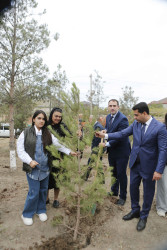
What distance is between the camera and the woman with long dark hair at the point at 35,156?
9.41 feet

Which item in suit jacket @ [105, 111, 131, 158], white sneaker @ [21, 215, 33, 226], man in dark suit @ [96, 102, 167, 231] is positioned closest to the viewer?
man in dark suit @ [96, 102, 167, 231]

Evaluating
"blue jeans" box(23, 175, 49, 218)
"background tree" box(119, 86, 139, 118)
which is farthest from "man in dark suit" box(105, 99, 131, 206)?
"background tree" box(119, 86, 139, 118)

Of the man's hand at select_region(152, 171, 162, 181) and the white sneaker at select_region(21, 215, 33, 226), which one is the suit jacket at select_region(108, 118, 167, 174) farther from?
the white sneaker at select_region(21, 215, 33, 226)

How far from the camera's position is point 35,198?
2965mm

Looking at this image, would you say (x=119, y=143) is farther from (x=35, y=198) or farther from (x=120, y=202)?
(x=35, y=198)

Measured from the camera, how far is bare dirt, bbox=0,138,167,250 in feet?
8.70

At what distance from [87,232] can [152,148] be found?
5.48 ft

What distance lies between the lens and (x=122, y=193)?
372cm

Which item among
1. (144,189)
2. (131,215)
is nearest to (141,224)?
(131,215)

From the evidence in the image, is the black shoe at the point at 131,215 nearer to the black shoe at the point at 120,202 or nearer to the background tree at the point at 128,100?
the black shoe at the point at 120,202

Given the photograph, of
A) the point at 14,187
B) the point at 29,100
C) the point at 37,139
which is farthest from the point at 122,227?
the point at 29,100

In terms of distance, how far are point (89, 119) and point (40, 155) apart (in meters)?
1.01

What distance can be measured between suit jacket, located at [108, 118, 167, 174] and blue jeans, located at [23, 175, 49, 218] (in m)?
1.56

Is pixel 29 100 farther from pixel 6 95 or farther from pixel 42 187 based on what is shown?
pixel 42 187
